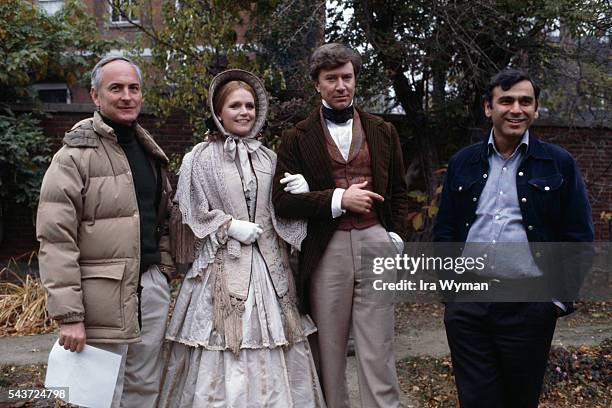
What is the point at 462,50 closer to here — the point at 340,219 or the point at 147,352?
the point at 340,219

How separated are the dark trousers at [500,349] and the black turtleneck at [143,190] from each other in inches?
56.3

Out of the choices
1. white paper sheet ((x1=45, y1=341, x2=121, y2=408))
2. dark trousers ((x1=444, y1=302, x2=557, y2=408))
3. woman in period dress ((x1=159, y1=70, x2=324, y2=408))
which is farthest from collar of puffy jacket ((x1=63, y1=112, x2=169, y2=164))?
dark trousers ((x1=444, y1=302, x2=557, y2=408))

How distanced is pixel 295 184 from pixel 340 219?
29cm

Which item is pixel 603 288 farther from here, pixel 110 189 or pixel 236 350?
pixel 110 189

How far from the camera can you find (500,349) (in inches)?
103

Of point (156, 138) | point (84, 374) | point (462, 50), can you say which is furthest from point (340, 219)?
point (156, 138)

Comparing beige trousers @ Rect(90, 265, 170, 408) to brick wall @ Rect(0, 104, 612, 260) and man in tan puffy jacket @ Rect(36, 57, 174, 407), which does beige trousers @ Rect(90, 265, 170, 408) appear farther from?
brick wall @ Rect(0, 104, 612, 260)

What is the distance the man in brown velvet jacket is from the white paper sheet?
1005 mm

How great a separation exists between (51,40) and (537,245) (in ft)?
22.5

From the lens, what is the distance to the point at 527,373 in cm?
261

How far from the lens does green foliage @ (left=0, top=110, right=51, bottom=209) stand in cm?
679

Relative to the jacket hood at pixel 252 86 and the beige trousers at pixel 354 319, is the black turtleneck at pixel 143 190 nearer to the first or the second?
the jacket hood at pixel 252 86

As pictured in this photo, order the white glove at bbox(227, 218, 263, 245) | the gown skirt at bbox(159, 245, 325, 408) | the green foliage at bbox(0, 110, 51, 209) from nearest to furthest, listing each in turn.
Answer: the gown skirt at bbox(159, 245, 325, 408) → the white glove at bbox(227, 218, 263, 245) → the green foliage at bbox(0, 110, 51, 209)

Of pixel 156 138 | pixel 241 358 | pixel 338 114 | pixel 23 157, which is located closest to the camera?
pixel 241 358
